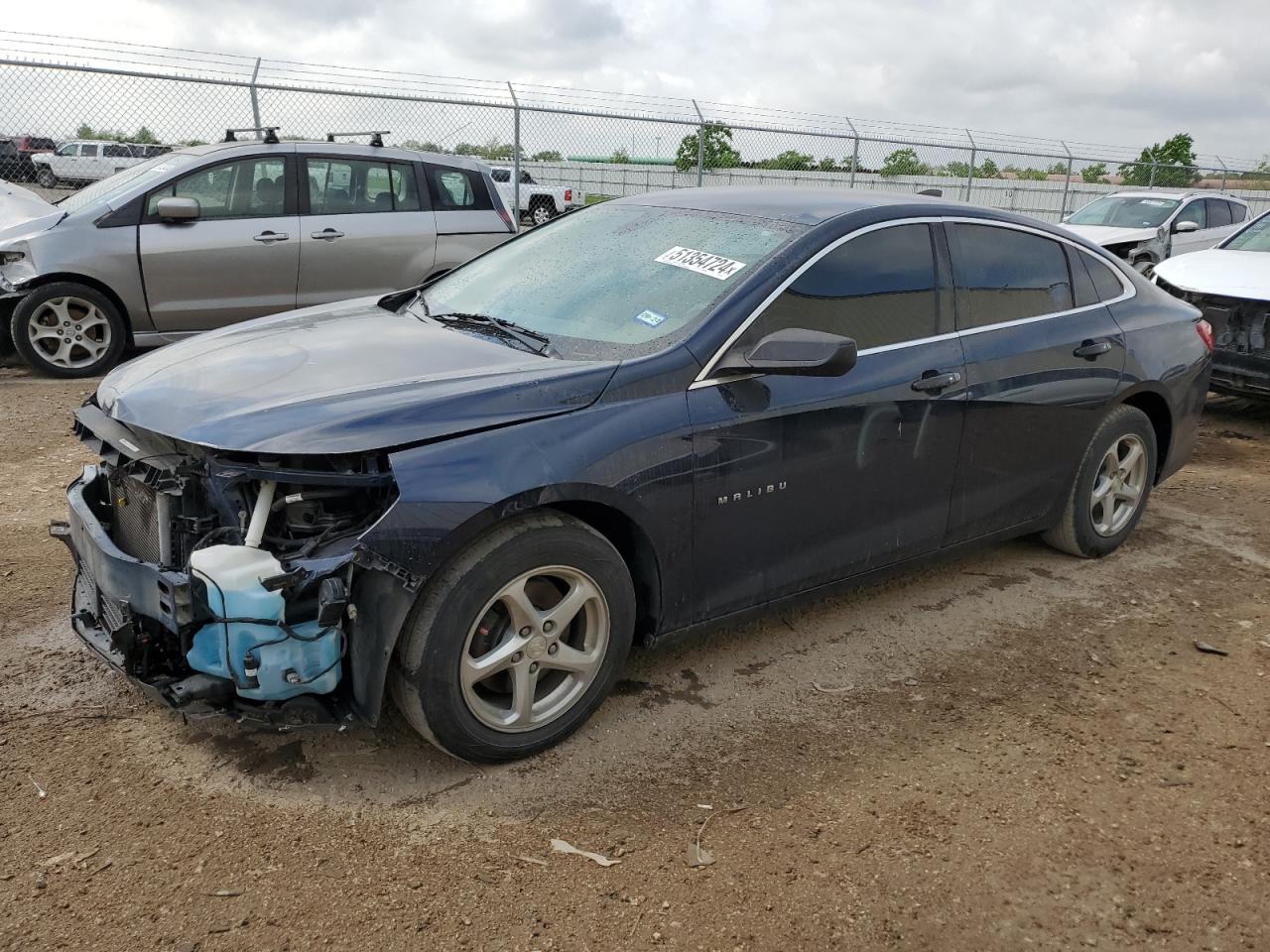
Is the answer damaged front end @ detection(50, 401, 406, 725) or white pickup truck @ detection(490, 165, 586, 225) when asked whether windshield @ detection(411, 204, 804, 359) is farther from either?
white pickup truck @ detection(490, 165, 586, 225)

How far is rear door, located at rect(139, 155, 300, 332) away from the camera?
24.8ft

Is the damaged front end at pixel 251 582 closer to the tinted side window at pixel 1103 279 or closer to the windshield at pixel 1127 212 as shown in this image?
the tinted side window at pixel 1103 279

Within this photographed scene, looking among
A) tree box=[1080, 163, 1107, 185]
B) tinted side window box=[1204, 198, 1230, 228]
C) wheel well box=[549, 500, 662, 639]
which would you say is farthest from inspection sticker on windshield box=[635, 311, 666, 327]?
tree box=[1080, 163, 1107, 185]

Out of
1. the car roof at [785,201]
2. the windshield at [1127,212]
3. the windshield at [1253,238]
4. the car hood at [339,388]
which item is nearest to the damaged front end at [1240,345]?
the windshield at [1253,238]

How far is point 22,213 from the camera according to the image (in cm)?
802

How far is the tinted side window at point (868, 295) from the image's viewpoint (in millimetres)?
3408

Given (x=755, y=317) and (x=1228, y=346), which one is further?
(x=1228, y=346)

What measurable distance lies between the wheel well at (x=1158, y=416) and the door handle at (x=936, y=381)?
4.36ft

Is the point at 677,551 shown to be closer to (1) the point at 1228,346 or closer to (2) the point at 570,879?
(2) the point at 570,879

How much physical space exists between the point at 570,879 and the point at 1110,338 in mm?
3363

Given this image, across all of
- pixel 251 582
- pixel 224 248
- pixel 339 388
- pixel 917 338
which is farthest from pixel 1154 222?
pixel 251 582

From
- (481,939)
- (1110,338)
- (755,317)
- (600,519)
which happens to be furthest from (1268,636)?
(481,939)

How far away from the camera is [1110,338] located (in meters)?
4.48

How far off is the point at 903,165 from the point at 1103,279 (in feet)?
52.0
